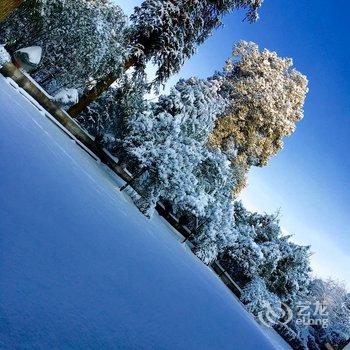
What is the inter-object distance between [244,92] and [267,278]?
46.6 ft

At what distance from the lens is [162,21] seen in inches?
733

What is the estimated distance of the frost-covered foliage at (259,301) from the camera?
757 inches

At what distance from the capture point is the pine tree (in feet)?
61.4

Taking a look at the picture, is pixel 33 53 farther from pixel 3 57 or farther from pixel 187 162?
pixel 187 162

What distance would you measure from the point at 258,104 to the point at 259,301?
15.9 meters

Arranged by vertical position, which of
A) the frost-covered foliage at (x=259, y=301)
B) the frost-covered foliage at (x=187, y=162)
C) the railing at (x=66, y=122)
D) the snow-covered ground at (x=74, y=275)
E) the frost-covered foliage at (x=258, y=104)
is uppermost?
the frost-covered foliage at (x=258, y=104)

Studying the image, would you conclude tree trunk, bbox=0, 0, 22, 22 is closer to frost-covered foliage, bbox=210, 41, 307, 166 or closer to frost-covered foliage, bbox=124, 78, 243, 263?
frost-covered foliage, bbox=124, 78, 243, 263

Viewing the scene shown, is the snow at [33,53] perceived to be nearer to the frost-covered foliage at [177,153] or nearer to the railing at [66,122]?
the railing at [66,122]

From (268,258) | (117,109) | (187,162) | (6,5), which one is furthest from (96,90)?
(268,258)

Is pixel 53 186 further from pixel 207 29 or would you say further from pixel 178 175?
pixel 207 29

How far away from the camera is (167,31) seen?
746 inches

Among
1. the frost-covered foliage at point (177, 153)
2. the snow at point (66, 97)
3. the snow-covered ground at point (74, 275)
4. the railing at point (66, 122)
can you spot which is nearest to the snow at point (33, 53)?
the railing at point (66, 122)

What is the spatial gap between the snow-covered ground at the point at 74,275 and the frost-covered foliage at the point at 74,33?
10.2 meters

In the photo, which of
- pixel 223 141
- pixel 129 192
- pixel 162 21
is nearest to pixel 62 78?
pixel 162 21
